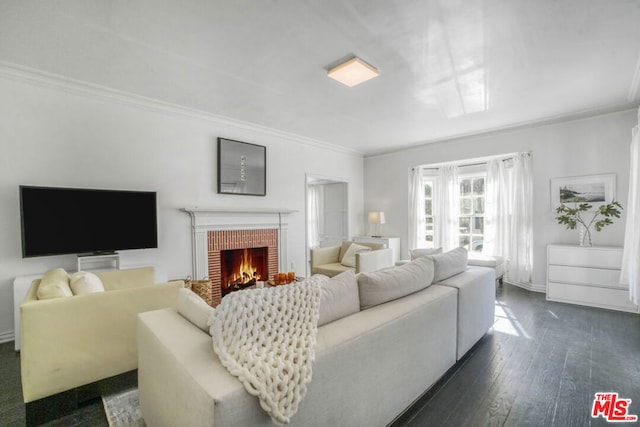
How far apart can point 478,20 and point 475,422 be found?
264cm

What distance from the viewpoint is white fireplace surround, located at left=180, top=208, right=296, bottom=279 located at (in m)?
3.82

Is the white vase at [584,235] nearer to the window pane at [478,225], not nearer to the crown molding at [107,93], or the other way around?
the window pane at [478,225]

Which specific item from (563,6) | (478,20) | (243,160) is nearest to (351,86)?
(478,20)

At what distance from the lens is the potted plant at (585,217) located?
12.5 ft

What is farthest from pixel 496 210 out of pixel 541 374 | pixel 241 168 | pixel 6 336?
pixel 6 336

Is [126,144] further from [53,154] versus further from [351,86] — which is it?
[351,86]

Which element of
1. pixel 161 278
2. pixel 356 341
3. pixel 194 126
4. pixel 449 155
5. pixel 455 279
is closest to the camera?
pixel 356 341

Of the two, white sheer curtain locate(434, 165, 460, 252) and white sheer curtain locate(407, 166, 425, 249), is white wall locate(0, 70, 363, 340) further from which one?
white sheer curtain locate(434, 165, 460, 252)

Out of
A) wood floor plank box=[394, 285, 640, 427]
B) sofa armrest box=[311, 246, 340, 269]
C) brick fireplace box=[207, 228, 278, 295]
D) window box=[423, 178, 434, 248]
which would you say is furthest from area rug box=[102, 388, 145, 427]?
window box=[423, 178, 434, 248]

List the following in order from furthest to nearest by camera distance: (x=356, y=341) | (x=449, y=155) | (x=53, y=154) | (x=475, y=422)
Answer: (x=449, y=155), (x=53, y=154), (x=475, y=422), (x=356, y=341)

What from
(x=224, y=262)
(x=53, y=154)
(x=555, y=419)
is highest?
(x=53, y=154)

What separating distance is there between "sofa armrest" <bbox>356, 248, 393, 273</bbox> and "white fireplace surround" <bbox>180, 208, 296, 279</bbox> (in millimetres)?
1334

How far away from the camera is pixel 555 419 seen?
170cm

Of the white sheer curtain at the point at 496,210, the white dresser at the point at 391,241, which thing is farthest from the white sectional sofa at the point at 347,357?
the white dresser at the point at 391,241
